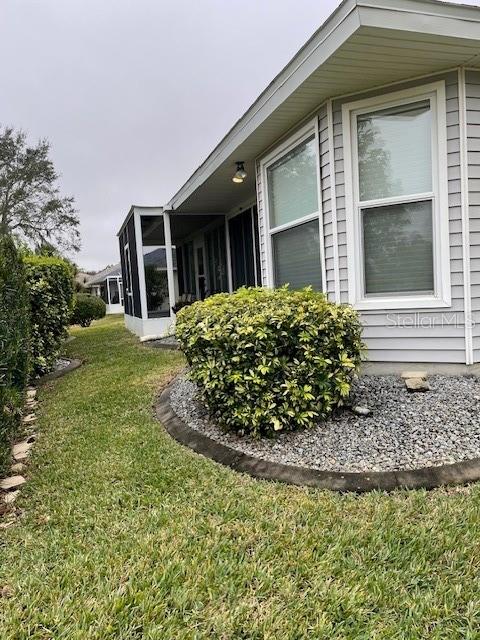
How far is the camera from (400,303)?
3.99 metres

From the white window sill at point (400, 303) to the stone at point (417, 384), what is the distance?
2.24 ft

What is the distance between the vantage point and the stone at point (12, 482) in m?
2.81

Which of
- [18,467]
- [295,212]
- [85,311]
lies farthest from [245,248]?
[85,311]

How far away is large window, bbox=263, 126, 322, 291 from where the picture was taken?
462 cm

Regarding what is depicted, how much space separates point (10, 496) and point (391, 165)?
408 cm

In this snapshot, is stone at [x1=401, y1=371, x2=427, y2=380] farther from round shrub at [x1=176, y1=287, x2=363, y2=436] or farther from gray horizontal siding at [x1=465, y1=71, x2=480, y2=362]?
round shrub at [x1=176, y1=287, x2=363, y2=436]

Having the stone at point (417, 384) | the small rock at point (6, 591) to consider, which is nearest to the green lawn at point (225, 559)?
the small rock at point (6, 591)

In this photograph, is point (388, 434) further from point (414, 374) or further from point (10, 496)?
point (10, 496)

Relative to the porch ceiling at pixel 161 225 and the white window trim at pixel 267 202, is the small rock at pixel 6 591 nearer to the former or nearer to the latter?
the white window trim at pixel 267 202

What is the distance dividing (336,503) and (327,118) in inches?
138

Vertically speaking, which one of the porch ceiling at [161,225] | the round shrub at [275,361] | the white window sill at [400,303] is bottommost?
the round shrub at [275,361]

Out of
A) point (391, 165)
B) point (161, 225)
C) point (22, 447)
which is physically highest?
point (161, 225)

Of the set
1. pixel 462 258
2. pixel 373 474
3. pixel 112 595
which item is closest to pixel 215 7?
pixel 462 258

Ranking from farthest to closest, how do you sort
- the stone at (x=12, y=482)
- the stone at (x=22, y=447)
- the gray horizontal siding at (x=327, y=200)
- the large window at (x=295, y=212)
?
the large window at (x=295, y=212) → the gray horizontal siding at (x=327, y=200) → the stone at (x=22, y=447) → the stone at (x=12, y=482)
